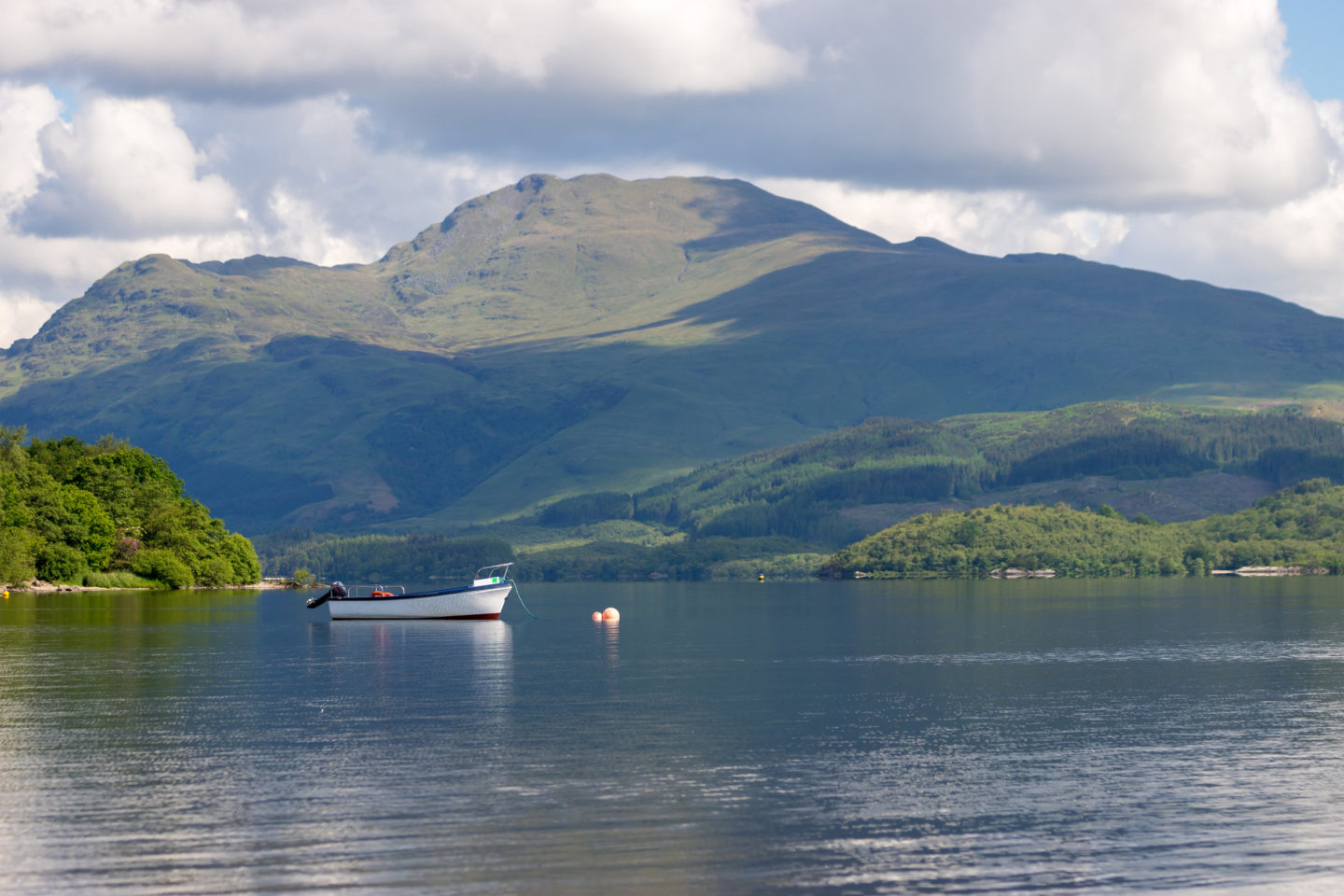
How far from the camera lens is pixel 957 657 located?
10819 cm

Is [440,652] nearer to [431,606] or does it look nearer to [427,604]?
[427,604]

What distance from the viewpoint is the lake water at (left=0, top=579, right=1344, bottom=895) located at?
3816 centimetres

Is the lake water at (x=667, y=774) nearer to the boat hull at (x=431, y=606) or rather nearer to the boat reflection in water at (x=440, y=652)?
the boat reflection in water at (x=440, y=652)

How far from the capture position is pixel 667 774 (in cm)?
5200

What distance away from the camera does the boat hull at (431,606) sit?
162125mm

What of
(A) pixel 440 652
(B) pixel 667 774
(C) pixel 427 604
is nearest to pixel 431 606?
(C) pixel 427 604

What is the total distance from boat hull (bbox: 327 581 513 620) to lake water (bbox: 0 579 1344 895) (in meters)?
56.2

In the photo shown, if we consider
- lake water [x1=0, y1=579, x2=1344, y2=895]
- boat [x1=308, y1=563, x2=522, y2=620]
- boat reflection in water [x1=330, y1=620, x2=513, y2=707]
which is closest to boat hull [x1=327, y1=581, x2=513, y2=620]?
boat [x1=308, y1=563, x2=522, y2=620]

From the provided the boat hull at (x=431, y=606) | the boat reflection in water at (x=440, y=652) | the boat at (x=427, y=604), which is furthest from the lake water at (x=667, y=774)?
the boat hull at (x=431, y=606)

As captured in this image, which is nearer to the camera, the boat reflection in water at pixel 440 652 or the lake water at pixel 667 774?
the lake water at pixel 667 774

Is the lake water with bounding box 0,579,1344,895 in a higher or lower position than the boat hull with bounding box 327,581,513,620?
lower

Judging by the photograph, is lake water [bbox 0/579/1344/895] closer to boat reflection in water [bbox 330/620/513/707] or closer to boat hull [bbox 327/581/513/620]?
boat reflection in water [bbox 330/620/513/707]

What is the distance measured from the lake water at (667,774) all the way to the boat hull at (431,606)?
184 feet

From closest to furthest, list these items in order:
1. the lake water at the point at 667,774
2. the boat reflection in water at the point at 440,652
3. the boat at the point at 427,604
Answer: the lake water at the point at 667,774 < the boat reflection in water at the point at 440,652 < the boat at the point at 427,604
